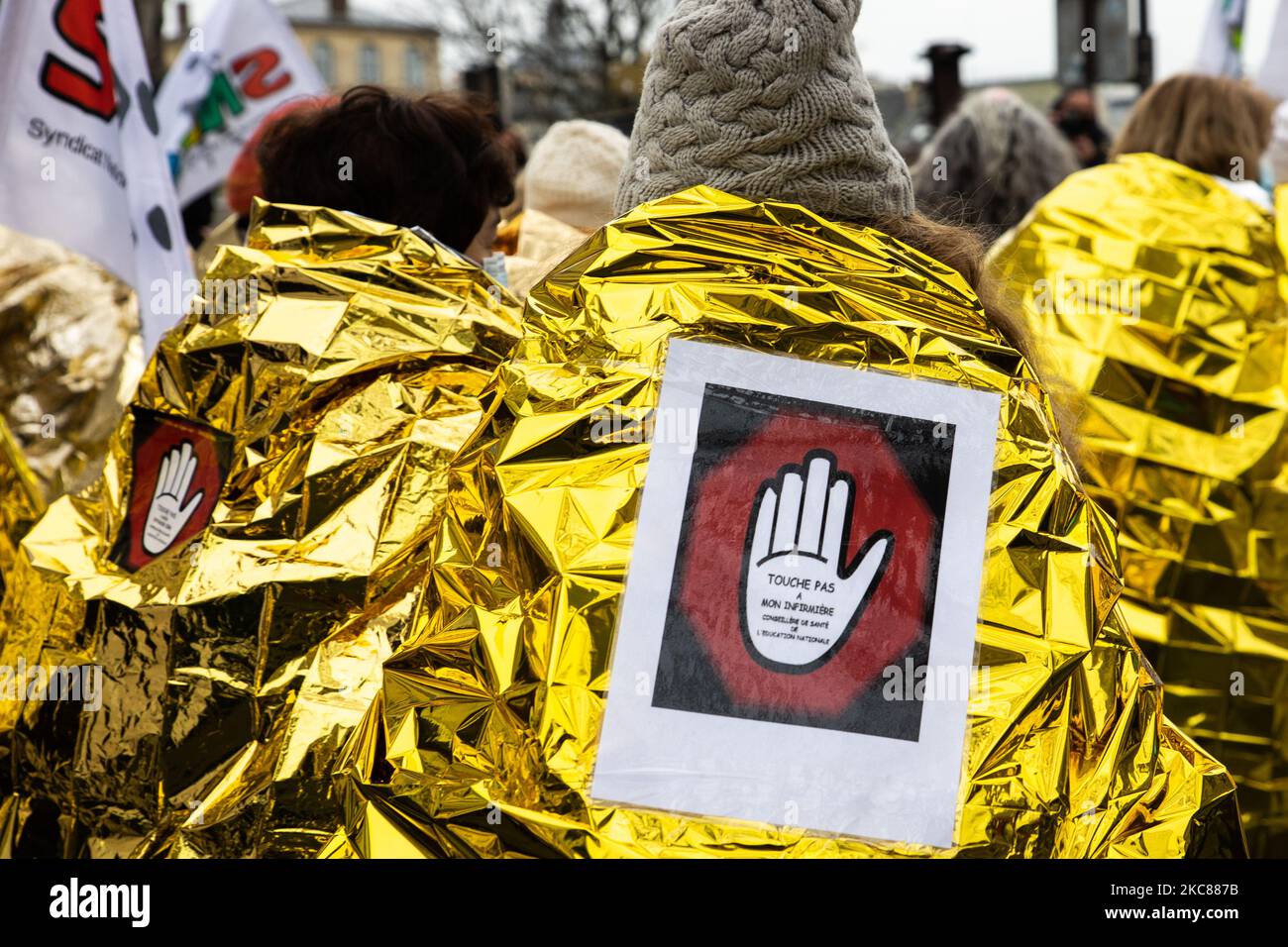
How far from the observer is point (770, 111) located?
60.9 inches

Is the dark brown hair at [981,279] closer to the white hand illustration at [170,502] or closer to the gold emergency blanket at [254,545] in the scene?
the gold emergency blanket at [254,545]

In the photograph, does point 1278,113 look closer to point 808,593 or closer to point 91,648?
point 808,593

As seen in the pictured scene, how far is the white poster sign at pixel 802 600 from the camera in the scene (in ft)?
4.24

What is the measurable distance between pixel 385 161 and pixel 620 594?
3.77 feet

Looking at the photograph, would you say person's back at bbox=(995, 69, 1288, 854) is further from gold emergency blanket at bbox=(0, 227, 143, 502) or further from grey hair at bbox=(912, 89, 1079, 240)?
gold emergency blanket at bbox=(0, 227, 143, 502)

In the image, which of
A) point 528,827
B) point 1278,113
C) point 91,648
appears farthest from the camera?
point 1278,113

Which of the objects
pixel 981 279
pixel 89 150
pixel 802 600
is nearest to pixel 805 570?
pixel 802 600

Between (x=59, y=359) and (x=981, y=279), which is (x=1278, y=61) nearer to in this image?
(x=981, y=279)

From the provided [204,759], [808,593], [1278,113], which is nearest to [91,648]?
[204,759]

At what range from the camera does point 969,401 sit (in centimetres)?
142

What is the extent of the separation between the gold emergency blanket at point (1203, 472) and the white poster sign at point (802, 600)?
4.42 ft

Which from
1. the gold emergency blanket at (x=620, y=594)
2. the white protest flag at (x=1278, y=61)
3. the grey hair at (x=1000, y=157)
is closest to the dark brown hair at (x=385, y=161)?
the gold emergency blanket at (x=620, y=594)

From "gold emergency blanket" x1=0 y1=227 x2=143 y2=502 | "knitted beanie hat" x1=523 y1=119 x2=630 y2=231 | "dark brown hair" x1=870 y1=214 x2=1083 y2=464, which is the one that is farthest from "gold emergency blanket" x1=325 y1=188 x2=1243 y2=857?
"gold emergency blanket" x1=0 y1=227 x2=143 y2=502
